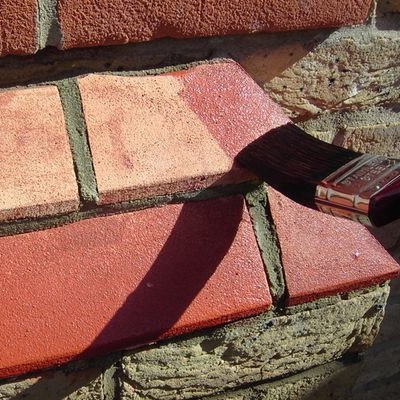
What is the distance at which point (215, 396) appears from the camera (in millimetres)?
852

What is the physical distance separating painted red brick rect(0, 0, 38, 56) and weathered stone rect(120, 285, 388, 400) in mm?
329

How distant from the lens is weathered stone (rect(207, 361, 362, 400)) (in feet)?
2.89

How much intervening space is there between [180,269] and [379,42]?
0.40 m

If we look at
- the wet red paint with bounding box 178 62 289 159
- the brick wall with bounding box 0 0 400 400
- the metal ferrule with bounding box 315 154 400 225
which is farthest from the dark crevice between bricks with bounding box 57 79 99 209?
the metal ferrule with bounding box 315 154 400 225

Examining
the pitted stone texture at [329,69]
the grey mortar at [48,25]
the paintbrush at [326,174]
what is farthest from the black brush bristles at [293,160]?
the grey mortar at [48,25]

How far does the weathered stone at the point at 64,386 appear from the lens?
0.72 meters

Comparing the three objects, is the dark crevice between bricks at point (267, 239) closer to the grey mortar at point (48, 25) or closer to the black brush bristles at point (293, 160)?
the black brush bristles at point (293, 160)

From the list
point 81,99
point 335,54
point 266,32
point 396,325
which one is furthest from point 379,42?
point 396,325

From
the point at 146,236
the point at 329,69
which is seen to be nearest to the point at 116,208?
the point at 146,236

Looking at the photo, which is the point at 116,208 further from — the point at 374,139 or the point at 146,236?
the point at 374,139

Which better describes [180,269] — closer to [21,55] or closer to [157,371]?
[157,371]

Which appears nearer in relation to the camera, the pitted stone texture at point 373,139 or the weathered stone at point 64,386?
the weathered stone at point 64,386

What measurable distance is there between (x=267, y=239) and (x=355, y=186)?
143 millimetres

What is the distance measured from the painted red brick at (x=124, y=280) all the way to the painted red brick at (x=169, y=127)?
0.03 meters
